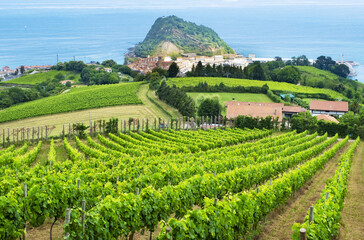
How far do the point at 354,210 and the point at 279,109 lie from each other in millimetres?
44554

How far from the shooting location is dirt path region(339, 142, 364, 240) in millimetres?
14560

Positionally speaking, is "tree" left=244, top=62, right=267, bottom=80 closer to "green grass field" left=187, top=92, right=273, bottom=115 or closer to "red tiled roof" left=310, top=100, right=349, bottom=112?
"green grass field" left=187, top=92, right=273, bottom=115

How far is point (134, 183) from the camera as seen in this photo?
15.7m

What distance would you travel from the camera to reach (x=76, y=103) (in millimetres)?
67125

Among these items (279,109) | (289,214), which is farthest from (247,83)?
(289,214)

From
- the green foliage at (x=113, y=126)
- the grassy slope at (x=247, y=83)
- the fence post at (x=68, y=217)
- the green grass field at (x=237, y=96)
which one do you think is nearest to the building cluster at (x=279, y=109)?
the green grass field at (x=237, y=96)

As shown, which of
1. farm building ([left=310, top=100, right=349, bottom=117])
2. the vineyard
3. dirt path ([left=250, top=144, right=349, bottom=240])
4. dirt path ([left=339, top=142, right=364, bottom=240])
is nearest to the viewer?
the vineyard

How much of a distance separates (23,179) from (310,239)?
10072 mm

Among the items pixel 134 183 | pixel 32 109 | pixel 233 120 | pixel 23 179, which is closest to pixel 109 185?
pixel 134 183

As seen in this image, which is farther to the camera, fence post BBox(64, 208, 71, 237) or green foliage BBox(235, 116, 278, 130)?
green foliage BBox(235, 116, 278, 130)

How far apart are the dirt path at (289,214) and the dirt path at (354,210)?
146 centimetres

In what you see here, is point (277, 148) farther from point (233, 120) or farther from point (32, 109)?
point (32, 109)

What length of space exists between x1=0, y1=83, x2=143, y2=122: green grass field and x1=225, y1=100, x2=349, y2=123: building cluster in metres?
15.5

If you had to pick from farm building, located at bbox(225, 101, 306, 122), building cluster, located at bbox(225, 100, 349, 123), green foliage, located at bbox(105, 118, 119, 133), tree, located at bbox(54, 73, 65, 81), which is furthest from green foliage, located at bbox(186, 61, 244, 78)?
green foliage, located at bbox(105, 118, 119, 133)
